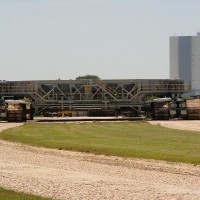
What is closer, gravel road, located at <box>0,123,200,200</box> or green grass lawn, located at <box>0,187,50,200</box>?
green grass lawn, located at <box>0,187,50,200</box>

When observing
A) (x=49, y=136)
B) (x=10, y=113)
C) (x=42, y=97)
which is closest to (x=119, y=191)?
(x=49, y=136)

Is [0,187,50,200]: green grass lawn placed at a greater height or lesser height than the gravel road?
greater

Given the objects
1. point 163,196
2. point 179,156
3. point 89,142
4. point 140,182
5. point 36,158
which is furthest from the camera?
point 89,142

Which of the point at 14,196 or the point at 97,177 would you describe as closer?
the point at 14,196

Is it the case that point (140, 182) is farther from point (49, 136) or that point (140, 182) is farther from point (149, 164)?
point (49, 136)

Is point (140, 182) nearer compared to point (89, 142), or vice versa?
point (140, 182)

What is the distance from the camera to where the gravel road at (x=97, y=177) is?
18.5 m

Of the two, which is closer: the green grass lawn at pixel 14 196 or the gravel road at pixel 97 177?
the green grass lawn at pixel 14 196

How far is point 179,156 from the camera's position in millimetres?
27484

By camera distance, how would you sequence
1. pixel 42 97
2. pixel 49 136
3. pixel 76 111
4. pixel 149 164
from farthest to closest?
pixel 76 111 < pixel 42 97 < pixel 49 136 < pixel 149 164

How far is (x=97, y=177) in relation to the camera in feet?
72.6

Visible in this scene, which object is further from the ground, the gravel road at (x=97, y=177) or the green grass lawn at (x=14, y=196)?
the green grass lawn at (x=14, y=196)

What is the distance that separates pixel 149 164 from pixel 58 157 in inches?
219

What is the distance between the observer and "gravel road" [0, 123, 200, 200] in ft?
60.8
